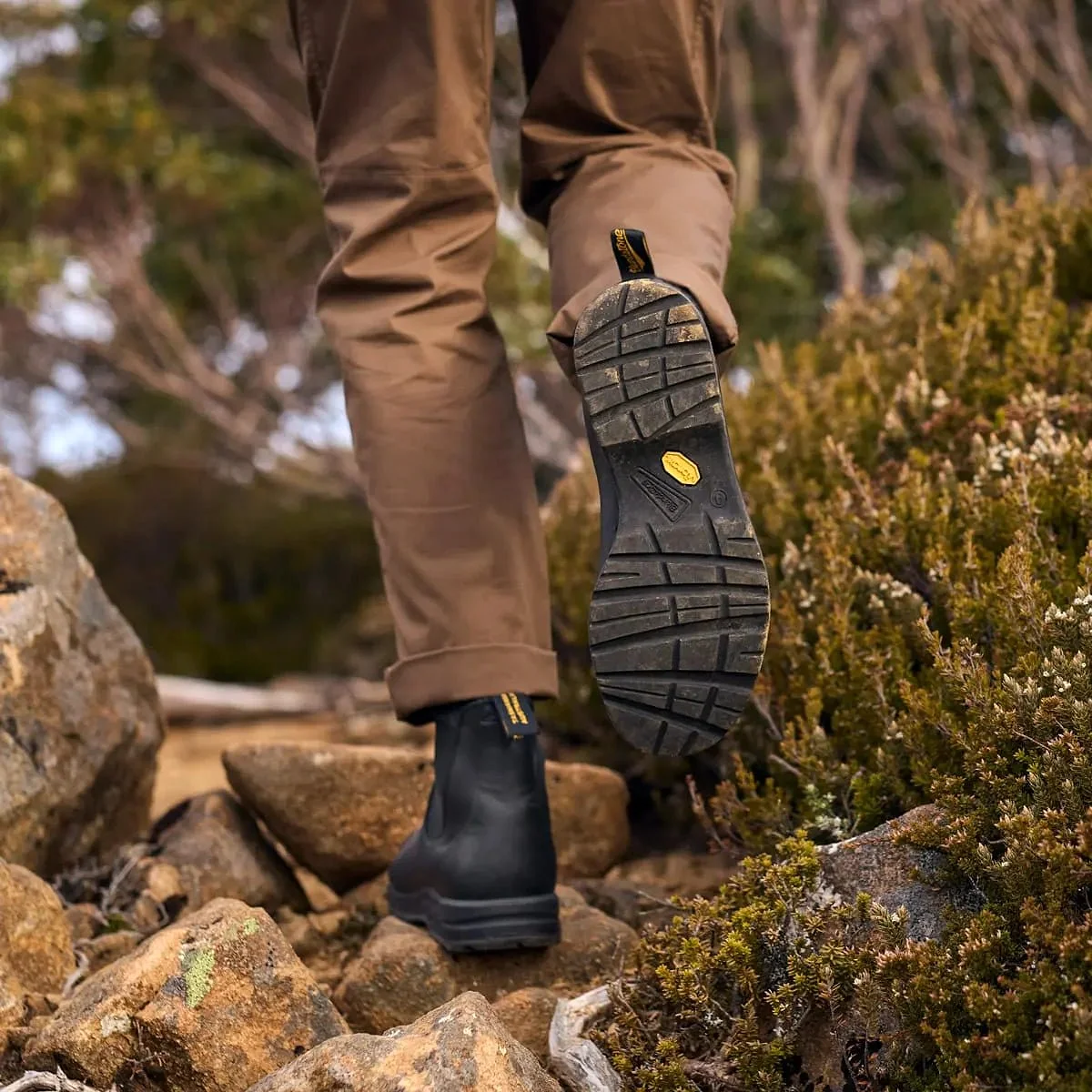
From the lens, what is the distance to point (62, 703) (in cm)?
234

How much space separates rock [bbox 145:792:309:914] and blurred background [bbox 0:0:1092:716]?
364 centimetres

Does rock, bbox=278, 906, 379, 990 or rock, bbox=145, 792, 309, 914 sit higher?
rock, bbox=145, 792, 309, 914

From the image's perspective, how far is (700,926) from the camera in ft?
5.24

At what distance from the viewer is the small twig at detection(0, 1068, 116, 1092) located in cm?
149

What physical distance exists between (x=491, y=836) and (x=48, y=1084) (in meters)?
0.65

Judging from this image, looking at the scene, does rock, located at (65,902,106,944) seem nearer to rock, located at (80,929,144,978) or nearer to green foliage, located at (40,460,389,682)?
rock, located at (80,929,144,978)

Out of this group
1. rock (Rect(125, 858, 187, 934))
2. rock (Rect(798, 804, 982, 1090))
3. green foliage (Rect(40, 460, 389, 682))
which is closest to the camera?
rock (Rect(798, 804, 982, 1090))

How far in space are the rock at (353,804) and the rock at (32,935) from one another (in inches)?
23.6

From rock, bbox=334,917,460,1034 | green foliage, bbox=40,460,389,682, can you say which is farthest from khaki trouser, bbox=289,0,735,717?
green foliage, bbox=40,460,389,682

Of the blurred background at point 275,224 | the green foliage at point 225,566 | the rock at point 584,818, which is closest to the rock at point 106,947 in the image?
the rock at point 584,818

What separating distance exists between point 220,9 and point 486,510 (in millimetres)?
6393

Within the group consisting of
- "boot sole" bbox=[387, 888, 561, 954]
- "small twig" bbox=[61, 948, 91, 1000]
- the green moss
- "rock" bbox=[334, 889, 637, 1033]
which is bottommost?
"rock" bbox=[334, 889, 637, 1033]

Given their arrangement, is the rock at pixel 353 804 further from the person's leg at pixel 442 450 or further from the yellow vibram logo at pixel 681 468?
→ the yellow vibram logo at pixel 681 468

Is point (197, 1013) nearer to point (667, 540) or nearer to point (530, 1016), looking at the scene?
point (530, 1016)
